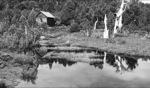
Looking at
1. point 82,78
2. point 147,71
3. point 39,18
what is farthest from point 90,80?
point 39,18

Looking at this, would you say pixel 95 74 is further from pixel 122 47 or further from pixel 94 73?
pixel 122 47

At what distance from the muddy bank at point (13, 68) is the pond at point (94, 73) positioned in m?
0.65

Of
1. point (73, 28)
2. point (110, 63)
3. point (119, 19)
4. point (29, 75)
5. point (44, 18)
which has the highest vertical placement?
point (44, 18)

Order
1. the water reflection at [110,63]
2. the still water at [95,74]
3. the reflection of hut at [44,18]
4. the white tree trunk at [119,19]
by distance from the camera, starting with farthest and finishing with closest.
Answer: the reflection of hut at [44,18] < the white tree trunk at [119,19] < the water reflection at [110,63] < the still water at [95,74]

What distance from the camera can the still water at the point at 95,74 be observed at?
56.8 feet

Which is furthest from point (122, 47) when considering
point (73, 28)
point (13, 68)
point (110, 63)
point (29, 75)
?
point (73, 28)

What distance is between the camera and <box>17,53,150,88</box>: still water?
1732 centimetres

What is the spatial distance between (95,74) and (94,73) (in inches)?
12.1

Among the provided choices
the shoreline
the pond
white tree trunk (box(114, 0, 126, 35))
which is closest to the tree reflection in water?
the pond

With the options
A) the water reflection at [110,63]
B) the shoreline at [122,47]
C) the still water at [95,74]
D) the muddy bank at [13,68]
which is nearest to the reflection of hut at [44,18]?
the shoreline at [122,47]

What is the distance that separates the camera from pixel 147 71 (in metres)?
21.8

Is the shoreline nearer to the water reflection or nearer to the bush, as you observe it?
the water reflection

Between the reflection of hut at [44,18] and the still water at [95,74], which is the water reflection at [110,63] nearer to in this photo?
the still water at [95,74]

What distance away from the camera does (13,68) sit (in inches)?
800
